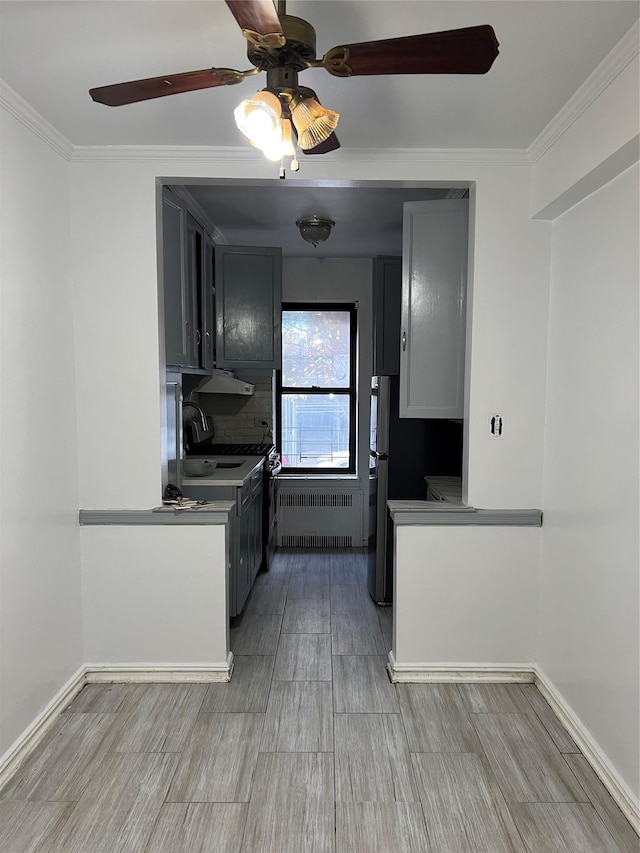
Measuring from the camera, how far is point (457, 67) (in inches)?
54.0

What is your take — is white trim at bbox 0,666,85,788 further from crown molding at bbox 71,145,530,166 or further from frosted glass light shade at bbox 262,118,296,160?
crown molding at bbox 71,145,530,166

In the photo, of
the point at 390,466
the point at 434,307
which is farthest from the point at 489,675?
the point at 434,307

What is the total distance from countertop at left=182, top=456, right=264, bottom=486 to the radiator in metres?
1.05

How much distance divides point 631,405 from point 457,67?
1.25 m

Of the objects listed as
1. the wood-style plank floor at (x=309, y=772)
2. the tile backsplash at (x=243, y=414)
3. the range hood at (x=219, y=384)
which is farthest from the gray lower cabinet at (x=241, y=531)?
→ the tile backsplash at (x=243, y=414)

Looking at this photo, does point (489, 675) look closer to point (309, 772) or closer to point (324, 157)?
point (309, 772)

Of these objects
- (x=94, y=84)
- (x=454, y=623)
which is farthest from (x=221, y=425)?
(x=94, y=84)

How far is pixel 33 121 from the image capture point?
7.32 ft

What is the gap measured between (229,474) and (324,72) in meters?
2.30

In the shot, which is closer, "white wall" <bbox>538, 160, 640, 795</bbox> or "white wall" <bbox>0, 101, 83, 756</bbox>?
"white wall" <bbox>538, 160, 640, 795</bbox>

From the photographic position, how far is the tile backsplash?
5.05m

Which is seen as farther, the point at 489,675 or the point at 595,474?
the point at 489,675

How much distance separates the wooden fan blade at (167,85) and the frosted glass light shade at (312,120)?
166 mm

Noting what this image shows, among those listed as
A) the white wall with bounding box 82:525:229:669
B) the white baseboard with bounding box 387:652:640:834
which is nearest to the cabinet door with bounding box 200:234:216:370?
the white wall with bounding box 82:525:229:669
